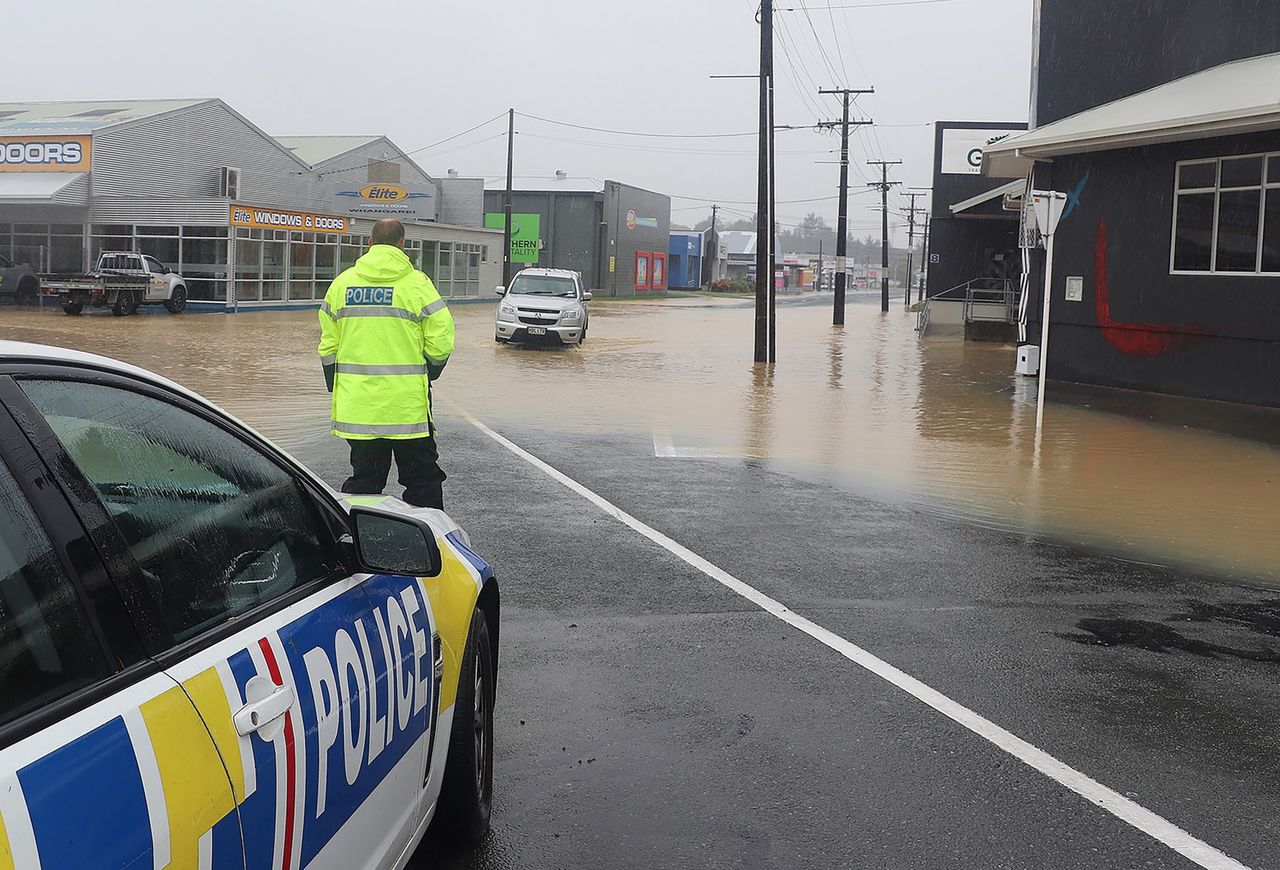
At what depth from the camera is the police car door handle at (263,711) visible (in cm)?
229

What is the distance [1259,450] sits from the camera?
45.5ft

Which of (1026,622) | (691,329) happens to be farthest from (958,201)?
(1026,622)

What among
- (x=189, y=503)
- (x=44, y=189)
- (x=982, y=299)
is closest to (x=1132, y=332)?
(x=189, y=503)

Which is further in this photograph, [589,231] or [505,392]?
[589,231]

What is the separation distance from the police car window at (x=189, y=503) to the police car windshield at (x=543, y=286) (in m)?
26.8

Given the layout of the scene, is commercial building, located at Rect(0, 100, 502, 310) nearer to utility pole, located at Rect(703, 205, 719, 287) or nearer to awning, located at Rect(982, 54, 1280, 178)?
awning, located at Rect(982, 54, 1280, 178)

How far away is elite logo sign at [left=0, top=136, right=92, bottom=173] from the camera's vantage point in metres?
44.4

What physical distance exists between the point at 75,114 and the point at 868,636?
52.2m

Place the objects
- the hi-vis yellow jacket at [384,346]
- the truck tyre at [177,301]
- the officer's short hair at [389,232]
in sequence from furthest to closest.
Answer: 1. the truck tyre at [177,301]
2. the officer's short hair at [389,232]
3. the hi-vis yellow jacket at [384,346]

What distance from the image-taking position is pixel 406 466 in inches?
290

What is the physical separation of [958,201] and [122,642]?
142 ft

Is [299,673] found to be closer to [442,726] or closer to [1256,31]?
[442,726]

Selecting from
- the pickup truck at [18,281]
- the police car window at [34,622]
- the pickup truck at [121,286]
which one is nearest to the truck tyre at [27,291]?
the pickup truck at [18,281]

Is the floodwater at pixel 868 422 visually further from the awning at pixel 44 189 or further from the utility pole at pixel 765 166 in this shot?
the awning at pixel 44 189
